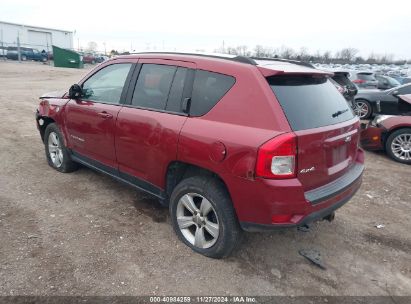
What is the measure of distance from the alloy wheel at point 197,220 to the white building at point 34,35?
187 feet

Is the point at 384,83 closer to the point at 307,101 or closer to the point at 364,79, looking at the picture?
the point at 364,79

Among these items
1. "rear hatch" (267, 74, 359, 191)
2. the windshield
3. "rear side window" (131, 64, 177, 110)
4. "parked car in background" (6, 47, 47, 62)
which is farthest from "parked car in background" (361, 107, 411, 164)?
"parked car in background" (6, 47, 47, 62)

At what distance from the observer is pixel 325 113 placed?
10.4ft

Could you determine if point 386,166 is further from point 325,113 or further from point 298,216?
point 298,216

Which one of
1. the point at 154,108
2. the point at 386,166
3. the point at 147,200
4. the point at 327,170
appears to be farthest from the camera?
the point at 386,166

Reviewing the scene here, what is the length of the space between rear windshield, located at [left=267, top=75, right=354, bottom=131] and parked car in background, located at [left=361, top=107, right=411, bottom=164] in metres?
3.96

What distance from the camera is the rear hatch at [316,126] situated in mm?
2826

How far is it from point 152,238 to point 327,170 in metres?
1.83

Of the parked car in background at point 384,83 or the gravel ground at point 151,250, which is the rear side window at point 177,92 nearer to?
the gravel ground at point 151,250

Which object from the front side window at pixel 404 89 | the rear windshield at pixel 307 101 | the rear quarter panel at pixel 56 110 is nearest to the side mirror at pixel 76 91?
the rear quarter panel at pixel 56 110

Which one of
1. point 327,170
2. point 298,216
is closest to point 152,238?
point 298,216

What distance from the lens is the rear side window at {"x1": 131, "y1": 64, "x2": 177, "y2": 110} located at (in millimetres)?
3535

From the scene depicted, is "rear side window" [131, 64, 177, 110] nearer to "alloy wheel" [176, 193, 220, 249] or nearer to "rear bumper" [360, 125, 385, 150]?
"alloy wheel" [176, 193, 220, 249]

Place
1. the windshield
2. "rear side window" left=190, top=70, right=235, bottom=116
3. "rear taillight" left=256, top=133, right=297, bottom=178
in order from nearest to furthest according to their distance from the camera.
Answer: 1. "rear taillight" left=256, top=133, right=297, bottom=178
2. "rear side window" left=190, top=70, right=235, bottom=116
3. the windshield
